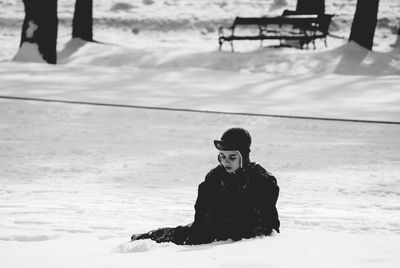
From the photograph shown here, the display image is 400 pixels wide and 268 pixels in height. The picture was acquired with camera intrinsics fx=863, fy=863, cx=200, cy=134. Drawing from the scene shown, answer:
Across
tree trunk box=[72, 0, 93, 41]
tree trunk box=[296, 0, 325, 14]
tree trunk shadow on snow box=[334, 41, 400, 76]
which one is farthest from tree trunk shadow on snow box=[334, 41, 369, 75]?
tree trunk box=[72, 0, 93, 41]

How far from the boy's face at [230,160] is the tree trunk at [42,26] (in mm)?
15297

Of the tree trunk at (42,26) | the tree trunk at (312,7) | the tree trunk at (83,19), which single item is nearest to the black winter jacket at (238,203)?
the tree trunk at (42,26)

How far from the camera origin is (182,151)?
38.1 feet

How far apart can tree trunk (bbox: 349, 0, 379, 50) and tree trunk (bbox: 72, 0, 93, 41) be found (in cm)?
754

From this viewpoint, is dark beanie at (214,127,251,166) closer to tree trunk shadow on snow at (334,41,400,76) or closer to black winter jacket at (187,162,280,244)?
black winter jacket at (187,162,280,244)

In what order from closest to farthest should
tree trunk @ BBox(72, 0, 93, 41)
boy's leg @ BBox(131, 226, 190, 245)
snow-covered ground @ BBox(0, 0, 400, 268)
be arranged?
snow-covered ground @ BBox(0, 0, 400, 268)
boy's leg @ BBox(131, 226, 190, 245)
tree trunk @ BBox(72, 0, 93, 41)

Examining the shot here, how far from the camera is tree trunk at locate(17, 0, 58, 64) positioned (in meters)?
19.9

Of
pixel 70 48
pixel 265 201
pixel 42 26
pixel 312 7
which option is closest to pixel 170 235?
pixel 265 201

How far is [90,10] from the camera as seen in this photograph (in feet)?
81.7

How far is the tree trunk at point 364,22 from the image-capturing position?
22.1 meters

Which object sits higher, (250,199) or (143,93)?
(250,199)

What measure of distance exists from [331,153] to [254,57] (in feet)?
36.7

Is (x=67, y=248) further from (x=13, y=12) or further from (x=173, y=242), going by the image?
(x=13, y=12)

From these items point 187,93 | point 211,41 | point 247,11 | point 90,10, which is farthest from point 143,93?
point 247,11
